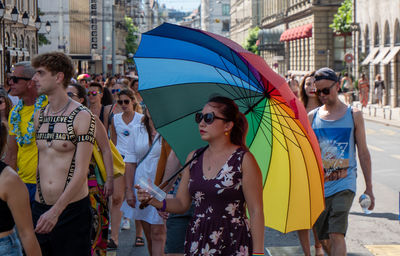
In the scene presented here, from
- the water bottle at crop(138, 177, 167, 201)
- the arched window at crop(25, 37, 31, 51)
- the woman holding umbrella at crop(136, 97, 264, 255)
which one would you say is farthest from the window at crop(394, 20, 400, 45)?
the water bottle at crop(138, 177, 167, 201)

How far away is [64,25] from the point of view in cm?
7500

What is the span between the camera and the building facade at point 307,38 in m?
64.6

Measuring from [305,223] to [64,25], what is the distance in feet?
237

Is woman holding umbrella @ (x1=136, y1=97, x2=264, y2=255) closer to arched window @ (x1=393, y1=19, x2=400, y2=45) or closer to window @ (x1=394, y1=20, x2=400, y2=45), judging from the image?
window @ (x1=394, y1=20, x2=400, y2=45)

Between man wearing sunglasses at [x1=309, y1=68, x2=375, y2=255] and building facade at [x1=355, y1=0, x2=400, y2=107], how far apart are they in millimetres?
36018

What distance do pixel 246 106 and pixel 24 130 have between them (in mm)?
2010

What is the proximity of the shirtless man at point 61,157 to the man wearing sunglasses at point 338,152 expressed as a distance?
2296mm

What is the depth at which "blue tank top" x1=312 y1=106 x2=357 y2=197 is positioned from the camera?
6.76 metres

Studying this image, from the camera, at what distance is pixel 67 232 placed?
5391mm

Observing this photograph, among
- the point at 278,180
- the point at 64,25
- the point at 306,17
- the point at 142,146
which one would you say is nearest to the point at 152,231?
the point at 142,146

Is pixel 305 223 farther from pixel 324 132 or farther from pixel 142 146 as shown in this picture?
pixel 142 146

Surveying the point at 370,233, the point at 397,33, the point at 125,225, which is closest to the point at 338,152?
the point at 370,233

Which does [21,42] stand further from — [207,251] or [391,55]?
[207,251]

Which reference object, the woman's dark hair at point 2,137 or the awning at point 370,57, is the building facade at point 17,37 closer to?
the awning at point 370,57
